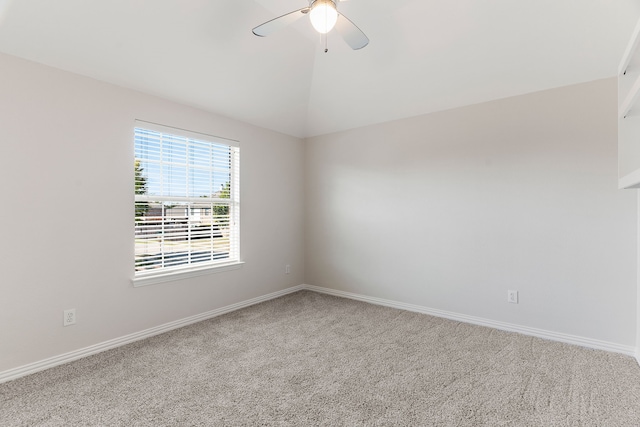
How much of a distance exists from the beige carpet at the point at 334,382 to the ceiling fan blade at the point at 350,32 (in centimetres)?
229

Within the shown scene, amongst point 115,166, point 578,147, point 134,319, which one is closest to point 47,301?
point 134,319

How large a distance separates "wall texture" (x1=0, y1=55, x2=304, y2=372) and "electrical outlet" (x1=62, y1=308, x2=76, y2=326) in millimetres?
35

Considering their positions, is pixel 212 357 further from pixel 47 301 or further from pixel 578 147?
pixel 578 147

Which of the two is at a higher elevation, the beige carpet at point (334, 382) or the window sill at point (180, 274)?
the window sill at point (180, 274)

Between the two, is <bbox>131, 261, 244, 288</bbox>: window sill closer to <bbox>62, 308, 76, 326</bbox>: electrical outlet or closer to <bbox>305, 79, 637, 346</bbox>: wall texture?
<bbox>62, 308, 76, 326</bbox>: electrical outlet

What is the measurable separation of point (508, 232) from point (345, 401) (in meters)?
2.24

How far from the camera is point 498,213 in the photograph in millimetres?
3135

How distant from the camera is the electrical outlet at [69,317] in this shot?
246cm

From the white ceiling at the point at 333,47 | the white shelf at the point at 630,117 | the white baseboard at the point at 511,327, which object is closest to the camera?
the white shelf at the point at 630,117

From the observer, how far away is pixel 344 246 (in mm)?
4285

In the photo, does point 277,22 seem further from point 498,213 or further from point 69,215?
point 498,213

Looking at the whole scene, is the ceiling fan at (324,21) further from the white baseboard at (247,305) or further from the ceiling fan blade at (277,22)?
the white baseboard at (247,305)

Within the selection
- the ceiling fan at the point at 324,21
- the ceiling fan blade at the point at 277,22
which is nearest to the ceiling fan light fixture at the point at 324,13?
the ceiling fan at the point at 324,21

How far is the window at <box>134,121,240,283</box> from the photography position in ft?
9.82
